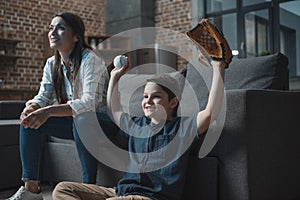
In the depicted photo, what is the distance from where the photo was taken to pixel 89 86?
2.00 metres

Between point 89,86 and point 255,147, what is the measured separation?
2.90 feet

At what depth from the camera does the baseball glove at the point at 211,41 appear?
58.0 inches

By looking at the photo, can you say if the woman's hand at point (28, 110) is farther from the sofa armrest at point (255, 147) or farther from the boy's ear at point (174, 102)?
the sofa armrest at point (255, 147)

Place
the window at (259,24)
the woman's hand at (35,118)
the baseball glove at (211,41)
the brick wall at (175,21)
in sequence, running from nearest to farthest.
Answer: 1. the baseball glove at (211,41)
2. the woman's hand at (35,118)
3. the window at (259,24)
4. the brick wall at (175,21)

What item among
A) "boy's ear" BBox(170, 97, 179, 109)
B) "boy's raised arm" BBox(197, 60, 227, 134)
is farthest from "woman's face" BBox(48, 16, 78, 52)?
"boy's raised arm" BBox(197, 60, 227, 134)

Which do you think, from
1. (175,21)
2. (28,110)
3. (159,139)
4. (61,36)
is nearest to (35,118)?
(28,110)

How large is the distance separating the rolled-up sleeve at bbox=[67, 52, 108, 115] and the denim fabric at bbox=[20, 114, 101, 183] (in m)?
0.12

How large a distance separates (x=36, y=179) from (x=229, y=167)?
987mm

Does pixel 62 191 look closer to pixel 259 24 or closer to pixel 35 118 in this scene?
pixel 35 118

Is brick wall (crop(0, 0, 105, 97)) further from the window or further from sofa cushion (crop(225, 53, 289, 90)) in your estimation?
sofa cushion (crop(225, 53, 289, 90))

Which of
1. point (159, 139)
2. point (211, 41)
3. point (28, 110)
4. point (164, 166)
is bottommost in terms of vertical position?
point (164, 166)

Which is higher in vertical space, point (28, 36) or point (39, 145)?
point (28, 36)

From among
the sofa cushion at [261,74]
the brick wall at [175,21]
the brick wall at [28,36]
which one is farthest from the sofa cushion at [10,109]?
the brick wall at [175,21]

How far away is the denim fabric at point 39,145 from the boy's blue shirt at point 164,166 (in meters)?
0.34
